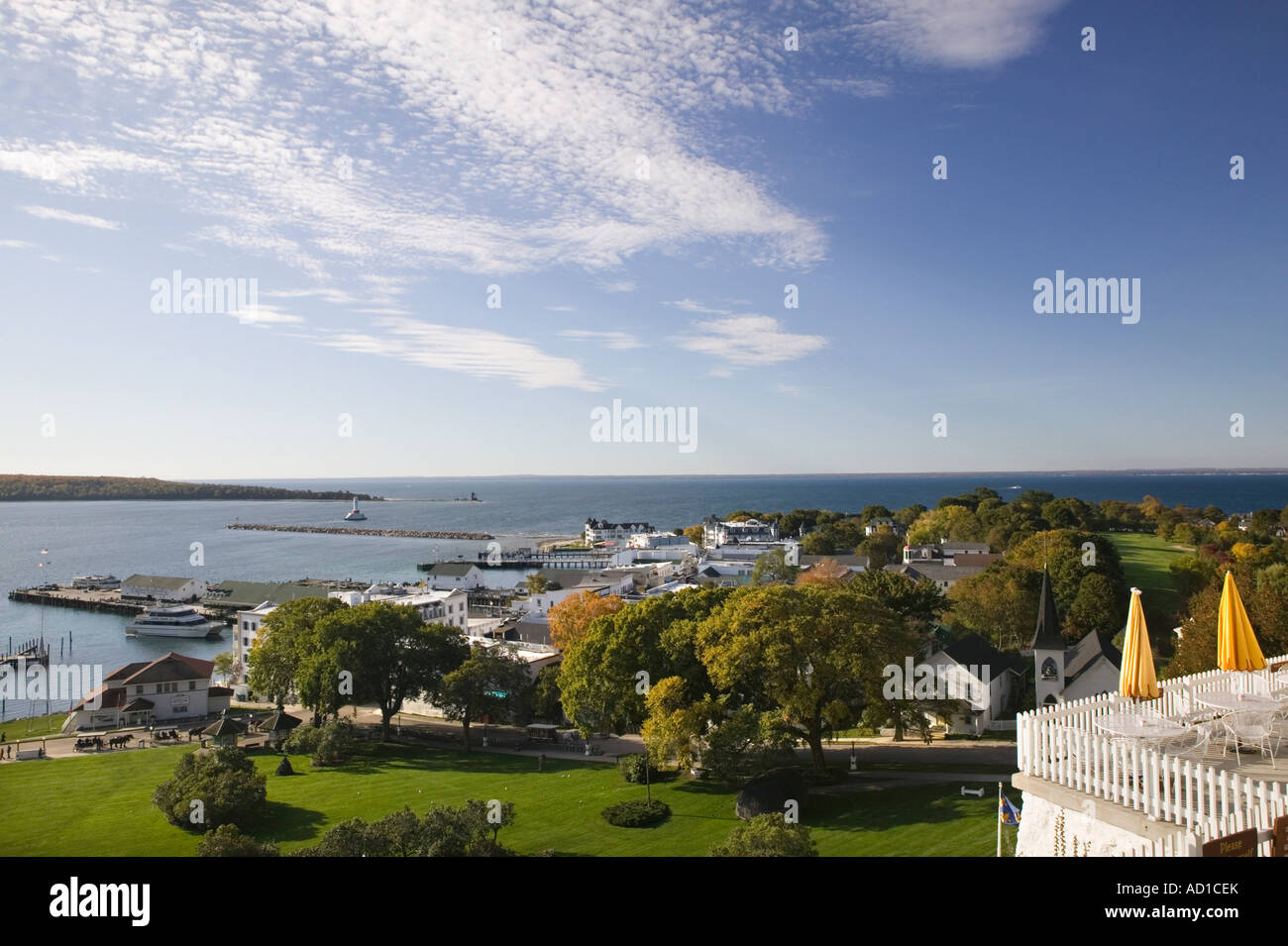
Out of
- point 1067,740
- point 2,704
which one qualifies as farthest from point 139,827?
point 2,704

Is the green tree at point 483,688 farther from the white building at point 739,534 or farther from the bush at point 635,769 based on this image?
the white building at point 739,534

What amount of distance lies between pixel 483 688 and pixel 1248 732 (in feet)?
93.2

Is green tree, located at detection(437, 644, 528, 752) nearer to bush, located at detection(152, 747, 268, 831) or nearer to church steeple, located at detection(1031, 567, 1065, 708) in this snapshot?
bush, located at detection(152, 747, 268, 831)

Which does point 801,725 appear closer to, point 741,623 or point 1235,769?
point 741,623

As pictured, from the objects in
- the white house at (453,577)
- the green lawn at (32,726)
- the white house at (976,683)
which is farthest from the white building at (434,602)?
the white house at (976,683)

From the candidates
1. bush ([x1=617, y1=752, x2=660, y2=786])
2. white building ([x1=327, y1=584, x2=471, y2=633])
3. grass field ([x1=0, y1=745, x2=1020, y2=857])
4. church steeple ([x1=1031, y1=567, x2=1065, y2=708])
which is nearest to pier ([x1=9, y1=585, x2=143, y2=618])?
white building ([x1=327, y1=584, x2=471, y2=633])

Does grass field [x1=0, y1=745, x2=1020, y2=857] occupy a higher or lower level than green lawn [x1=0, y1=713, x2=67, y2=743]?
higher

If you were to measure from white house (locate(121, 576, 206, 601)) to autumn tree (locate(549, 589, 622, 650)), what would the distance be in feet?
180

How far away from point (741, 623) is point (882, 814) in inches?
268

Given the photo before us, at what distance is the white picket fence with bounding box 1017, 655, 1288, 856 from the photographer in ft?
23.4

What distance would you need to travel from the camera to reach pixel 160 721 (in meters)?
41.3

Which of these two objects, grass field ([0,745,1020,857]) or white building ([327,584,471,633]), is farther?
white building ([327,584,471,633])
